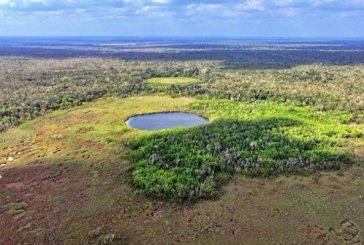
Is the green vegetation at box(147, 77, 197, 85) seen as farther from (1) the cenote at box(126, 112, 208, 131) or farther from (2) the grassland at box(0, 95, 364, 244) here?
(2) the grassland at box(0, 95, 364, 244)

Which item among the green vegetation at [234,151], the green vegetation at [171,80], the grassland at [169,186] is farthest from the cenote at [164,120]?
the green vegetation at [171,80]

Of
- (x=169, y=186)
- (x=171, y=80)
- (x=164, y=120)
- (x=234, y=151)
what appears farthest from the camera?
(x=171, y=80)

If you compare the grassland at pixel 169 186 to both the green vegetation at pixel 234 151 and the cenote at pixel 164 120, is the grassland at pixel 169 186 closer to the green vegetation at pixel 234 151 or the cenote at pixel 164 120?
the green vegetation at pixel 234 151

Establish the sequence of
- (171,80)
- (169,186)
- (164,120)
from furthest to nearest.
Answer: (171,80)
(164,120)
(169,186)

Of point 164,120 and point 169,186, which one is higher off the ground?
point 169,186

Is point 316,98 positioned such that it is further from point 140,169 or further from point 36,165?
point 36,165

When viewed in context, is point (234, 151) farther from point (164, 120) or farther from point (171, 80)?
point (171, 80)

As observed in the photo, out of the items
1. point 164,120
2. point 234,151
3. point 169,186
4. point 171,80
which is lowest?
point 164,120

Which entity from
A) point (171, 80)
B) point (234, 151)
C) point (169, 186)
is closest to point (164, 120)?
point (234, 151)

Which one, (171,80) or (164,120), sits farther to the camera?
(171,80)
